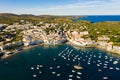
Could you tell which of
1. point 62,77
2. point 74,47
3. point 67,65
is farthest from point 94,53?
point 62,77

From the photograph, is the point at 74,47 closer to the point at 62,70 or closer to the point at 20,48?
the point at 20,48

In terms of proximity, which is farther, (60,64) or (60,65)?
(60,64)

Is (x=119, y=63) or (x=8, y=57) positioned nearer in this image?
(x=119, y=63)

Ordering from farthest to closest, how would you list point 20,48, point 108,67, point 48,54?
1. point 20,48
2. point 48,54
3. point 108,67

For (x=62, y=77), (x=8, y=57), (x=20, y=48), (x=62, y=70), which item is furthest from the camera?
(x=20, y=48)
